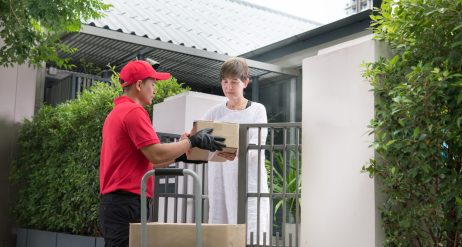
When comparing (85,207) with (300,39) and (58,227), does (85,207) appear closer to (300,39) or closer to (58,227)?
(58,227)

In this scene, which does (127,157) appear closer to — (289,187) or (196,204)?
(196,204)

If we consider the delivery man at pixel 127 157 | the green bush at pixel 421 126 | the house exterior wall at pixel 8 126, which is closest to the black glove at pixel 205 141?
the delivery man at pixel 127 157

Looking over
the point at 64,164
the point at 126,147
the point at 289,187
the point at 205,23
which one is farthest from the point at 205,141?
the point at 205,23

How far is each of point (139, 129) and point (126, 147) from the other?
202 mm

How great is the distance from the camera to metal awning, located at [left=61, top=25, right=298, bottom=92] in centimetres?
1002

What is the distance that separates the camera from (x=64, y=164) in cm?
882

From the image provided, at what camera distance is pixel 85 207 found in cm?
802

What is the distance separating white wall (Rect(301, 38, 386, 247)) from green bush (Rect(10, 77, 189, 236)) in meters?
3.37

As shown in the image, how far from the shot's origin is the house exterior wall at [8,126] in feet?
34.1

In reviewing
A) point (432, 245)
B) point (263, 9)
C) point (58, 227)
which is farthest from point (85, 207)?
point (263, 9)

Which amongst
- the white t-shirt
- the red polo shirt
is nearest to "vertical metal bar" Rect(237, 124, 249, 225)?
the white t-shirt

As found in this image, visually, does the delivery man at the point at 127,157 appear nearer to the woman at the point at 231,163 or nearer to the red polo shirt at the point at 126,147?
the red polo shirt at the point at 126,147

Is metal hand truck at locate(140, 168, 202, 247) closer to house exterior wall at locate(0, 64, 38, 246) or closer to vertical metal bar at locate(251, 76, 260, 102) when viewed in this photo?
house exterior wall at locate(0, 64, 38, 246)

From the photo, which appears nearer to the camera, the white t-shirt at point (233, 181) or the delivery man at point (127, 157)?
the delivery man at point (127, 157)
